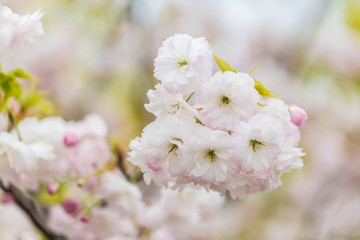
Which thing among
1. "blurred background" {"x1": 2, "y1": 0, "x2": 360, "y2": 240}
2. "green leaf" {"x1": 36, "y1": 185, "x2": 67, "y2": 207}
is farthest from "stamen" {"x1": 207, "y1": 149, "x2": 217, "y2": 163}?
"blurred background" {"x1": 2, "y1": 0, "x2": 360, "y2": 240}

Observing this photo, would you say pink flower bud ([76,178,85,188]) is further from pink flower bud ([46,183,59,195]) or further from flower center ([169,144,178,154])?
flower center ([169,144,178,154])

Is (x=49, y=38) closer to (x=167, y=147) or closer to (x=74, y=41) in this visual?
(x=74, y=41)

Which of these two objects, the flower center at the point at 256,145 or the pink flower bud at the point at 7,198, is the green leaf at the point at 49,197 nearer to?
the pink flower bud at the point at 7,198

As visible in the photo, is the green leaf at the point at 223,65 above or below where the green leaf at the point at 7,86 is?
above

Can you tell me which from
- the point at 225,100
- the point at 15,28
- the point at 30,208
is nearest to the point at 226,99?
the point at 225,100

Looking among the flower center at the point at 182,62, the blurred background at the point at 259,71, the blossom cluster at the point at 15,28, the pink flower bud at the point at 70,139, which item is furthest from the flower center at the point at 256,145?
the blurred background at the point at 259,71
